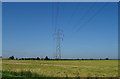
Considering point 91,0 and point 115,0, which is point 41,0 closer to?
point 91,0

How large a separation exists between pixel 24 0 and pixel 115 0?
9.61ft

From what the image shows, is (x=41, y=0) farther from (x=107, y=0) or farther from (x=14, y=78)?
(x=14, y=78)

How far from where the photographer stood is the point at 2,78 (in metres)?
6.87

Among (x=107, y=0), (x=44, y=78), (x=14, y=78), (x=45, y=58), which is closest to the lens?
(x=107, y=0)

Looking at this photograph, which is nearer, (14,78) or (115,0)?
(115,0)

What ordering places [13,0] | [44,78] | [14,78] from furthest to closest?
[44,78]
[14,78]
[13,0]

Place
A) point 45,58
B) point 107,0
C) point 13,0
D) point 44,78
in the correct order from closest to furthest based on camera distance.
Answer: point 107,0, point 13,0, point 44,78, point 45,58

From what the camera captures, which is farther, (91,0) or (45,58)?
(45,58)

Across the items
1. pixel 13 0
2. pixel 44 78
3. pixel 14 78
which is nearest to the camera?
pixel 13 0

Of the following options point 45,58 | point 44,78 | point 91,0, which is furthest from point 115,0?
point 45,58

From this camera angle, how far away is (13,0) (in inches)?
240

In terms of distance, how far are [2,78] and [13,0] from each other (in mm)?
2946

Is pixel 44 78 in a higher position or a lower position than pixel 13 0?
lower

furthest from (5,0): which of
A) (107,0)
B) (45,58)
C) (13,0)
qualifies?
(45,58)
